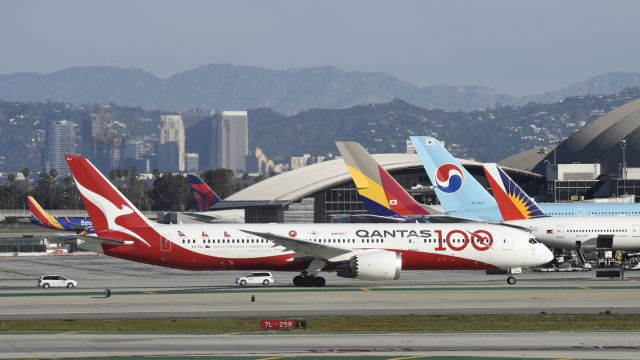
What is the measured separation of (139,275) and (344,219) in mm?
35442

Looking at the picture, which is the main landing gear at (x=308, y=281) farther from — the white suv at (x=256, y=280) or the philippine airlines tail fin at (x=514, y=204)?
the philippine airlines tail fin at (x=514, y=204)

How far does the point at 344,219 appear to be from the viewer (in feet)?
393

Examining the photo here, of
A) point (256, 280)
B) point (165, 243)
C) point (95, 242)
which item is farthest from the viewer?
point (256, 280)

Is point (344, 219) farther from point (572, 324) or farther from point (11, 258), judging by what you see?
point (572, 324)

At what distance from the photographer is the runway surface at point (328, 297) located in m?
53.8

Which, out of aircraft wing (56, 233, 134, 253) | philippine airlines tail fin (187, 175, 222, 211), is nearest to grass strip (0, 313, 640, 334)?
aircraft wing (56, 233, 134, 253)

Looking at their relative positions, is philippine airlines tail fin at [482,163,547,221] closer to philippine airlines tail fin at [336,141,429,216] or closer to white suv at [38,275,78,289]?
philippine airlines tail fin at [336,141,429,216]

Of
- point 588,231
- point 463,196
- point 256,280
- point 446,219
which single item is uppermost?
point 463,196

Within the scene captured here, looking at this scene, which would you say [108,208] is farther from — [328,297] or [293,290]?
[328,297]

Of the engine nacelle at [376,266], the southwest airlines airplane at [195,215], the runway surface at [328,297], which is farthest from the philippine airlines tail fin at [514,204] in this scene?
the southwest airlines airplane at [195,215]

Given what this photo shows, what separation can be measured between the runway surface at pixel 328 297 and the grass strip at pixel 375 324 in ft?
7.34

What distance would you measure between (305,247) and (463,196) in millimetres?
30183

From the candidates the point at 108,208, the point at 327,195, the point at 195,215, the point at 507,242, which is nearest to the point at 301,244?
the point at 108,208

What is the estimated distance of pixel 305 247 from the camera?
6650 cm
